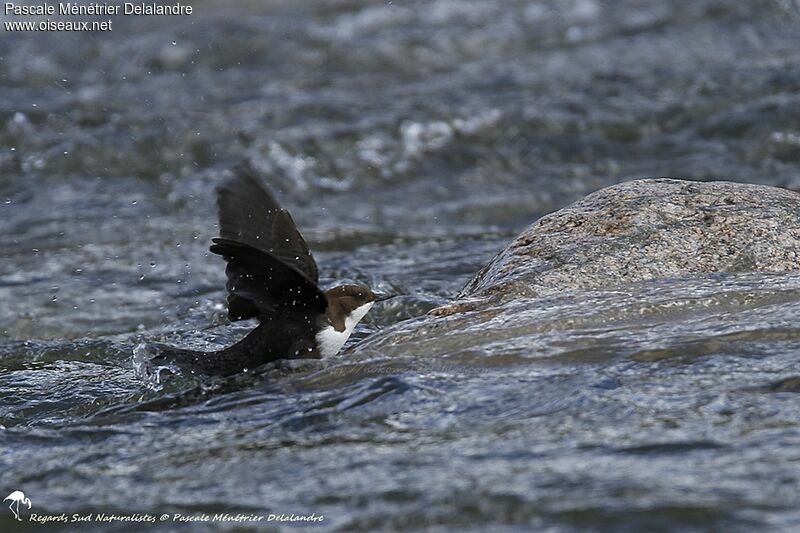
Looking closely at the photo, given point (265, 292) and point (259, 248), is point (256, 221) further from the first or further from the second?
point (265, 292)

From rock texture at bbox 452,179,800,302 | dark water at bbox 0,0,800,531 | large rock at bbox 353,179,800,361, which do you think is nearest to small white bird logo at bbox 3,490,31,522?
dark water at bbox 0,0,800,531

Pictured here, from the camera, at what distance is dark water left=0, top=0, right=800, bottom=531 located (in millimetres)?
3965

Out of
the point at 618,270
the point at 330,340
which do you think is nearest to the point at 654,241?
the point at 618,270

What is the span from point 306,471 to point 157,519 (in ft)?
1.67

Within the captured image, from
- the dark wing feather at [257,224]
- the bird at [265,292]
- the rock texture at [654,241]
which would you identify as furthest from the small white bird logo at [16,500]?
the rock texture at [654,241]

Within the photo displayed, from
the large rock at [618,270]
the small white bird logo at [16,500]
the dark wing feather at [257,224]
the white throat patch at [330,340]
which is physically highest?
the dark wing feather at [257,224]

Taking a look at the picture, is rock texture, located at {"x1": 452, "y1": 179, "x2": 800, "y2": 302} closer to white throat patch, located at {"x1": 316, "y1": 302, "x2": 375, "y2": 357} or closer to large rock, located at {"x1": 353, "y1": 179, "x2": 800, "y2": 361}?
large rock, located at {"x1": 353, "y1": 179, "x2": 800, "y2": 361}

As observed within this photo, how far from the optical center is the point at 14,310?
791 centimetres

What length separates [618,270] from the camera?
5.79 m

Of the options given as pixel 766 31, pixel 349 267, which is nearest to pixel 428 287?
pixel 349 267

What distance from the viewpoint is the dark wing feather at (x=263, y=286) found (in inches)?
209

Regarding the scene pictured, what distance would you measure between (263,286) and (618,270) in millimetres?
1640

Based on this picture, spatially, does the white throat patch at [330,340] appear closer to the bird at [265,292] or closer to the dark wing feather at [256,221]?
the bird at [265,292]

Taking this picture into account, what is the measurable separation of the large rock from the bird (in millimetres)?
293
